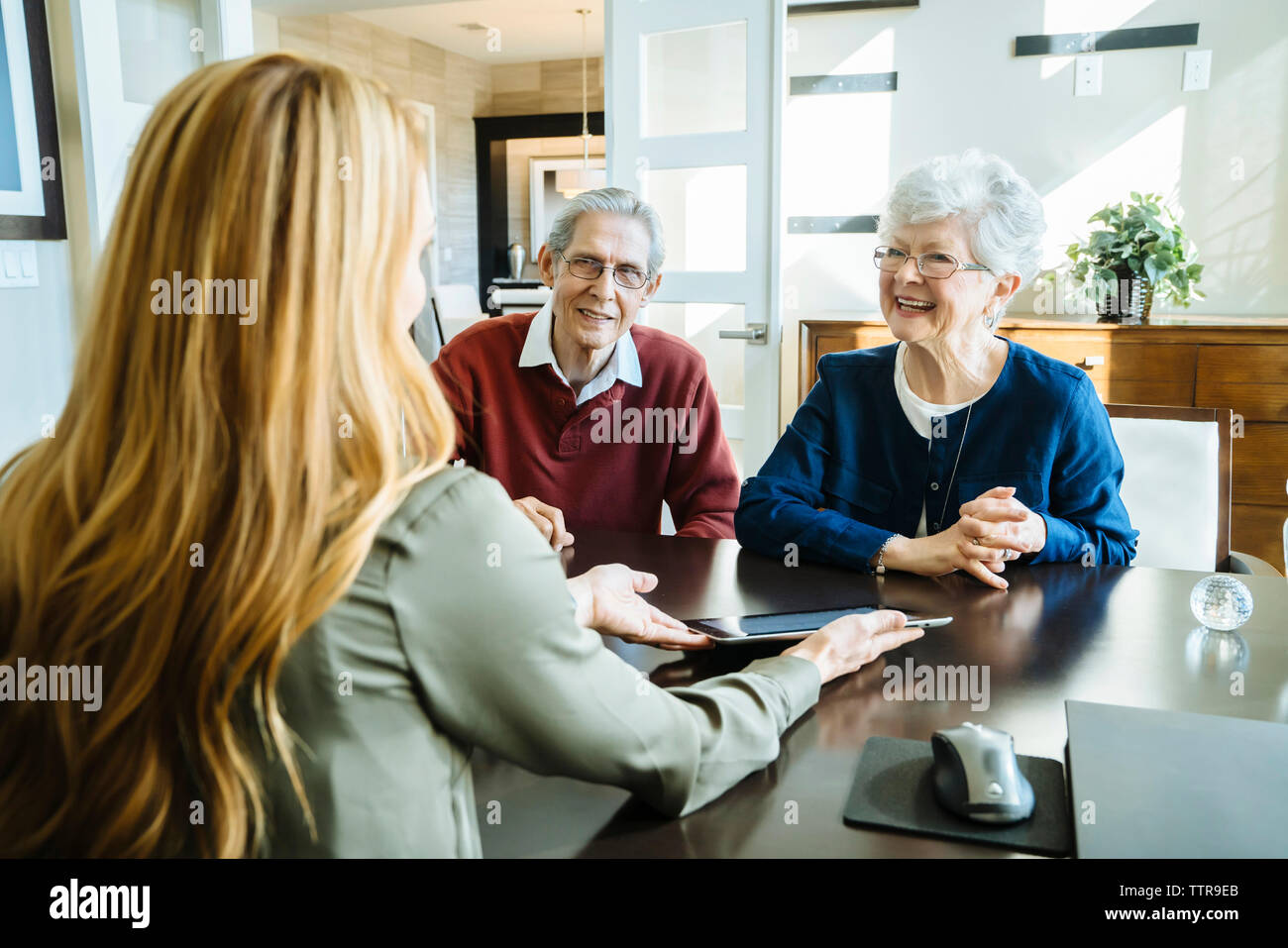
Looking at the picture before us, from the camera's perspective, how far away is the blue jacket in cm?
155

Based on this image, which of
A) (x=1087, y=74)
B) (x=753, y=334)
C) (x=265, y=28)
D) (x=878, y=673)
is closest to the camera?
(x=878, y=673)

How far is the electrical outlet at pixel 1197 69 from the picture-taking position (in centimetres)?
359

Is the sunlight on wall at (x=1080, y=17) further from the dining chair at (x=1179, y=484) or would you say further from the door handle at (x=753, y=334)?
the dining chair at (x=1179, y=484)

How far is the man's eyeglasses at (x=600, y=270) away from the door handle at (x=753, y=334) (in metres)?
1.28

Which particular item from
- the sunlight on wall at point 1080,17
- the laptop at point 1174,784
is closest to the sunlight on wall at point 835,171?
the sunlight on wall at point 1080,17

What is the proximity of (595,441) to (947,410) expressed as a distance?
70 cm

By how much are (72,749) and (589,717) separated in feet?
1.12

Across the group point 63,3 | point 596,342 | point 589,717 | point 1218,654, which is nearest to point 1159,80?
point 596,342

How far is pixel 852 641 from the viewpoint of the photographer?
3.50 feet

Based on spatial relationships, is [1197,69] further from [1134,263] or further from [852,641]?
[852,641]

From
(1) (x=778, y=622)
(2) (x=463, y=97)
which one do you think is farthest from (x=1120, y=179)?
(2) (x=463, y=97)

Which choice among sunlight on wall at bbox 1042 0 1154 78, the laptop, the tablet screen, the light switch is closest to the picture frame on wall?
the light switch

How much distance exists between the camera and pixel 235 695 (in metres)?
0.64

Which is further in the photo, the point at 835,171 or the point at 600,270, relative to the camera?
the point at 835,171
